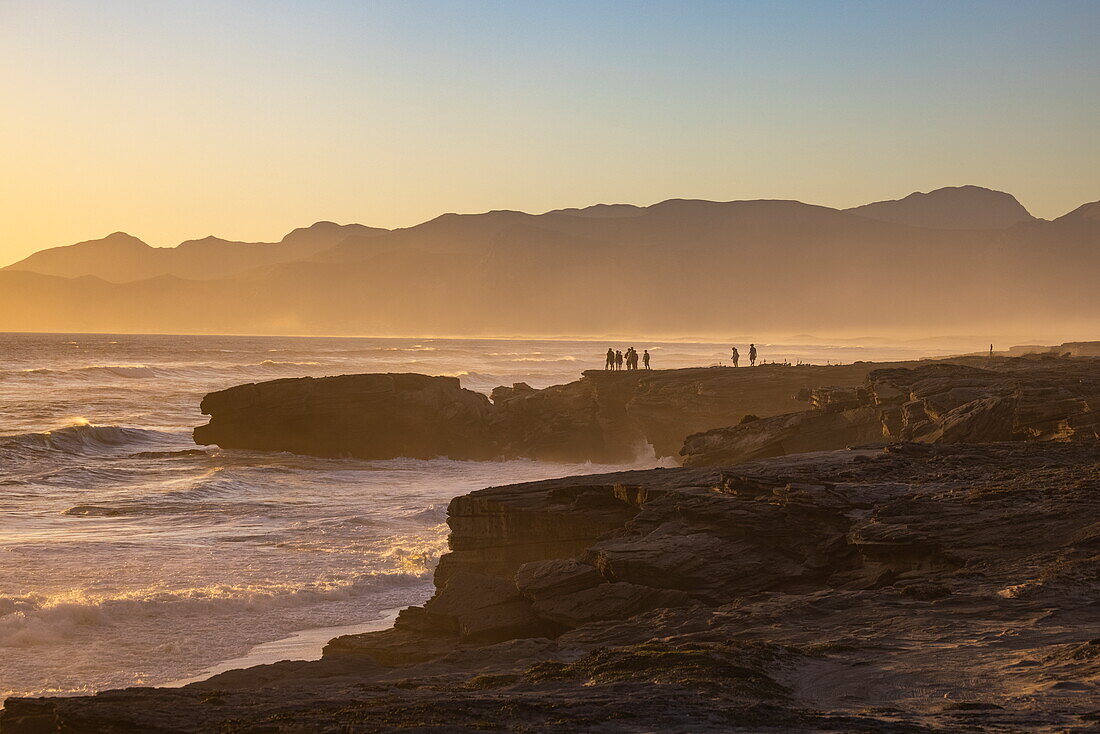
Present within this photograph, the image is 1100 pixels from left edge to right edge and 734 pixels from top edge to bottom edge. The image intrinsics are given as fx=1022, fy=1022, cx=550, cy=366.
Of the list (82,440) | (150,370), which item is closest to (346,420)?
(82,440)

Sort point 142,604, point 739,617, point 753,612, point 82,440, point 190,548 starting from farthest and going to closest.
→ point 82,440
point 190,548
point 142,604
point 753,612
point 739,617

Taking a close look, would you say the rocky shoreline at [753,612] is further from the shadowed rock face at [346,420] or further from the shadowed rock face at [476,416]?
the shadowed rock face at [346,420]

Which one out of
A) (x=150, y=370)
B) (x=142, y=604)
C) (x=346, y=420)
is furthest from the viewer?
(x=150, y=370)

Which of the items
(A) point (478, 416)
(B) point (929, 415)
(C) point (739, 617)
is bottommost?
(C) point (739, 617)

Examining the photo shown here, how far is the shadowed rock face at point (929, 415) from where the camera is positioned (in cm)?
2248

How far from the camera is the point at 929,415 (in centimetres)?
2630

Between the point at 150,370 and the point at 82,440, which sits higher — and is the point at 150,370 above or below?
above

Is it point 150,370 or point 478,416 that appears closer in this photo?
point 478,416

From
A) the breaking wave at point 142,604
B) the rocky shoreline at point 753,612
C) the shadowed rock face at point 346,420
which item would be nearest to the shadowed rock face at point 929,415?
the rocky shoreline at point 753,612

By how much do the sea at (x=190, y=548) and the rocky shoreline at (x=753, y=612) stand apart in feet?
10.0

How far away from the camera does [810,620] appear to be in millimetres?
11523

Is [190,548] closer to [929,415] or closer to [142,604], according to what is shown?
[142,604]

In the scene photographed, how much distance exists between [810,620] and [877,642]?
1214 mm

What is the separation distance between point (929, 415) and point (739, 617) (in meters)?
16.4
